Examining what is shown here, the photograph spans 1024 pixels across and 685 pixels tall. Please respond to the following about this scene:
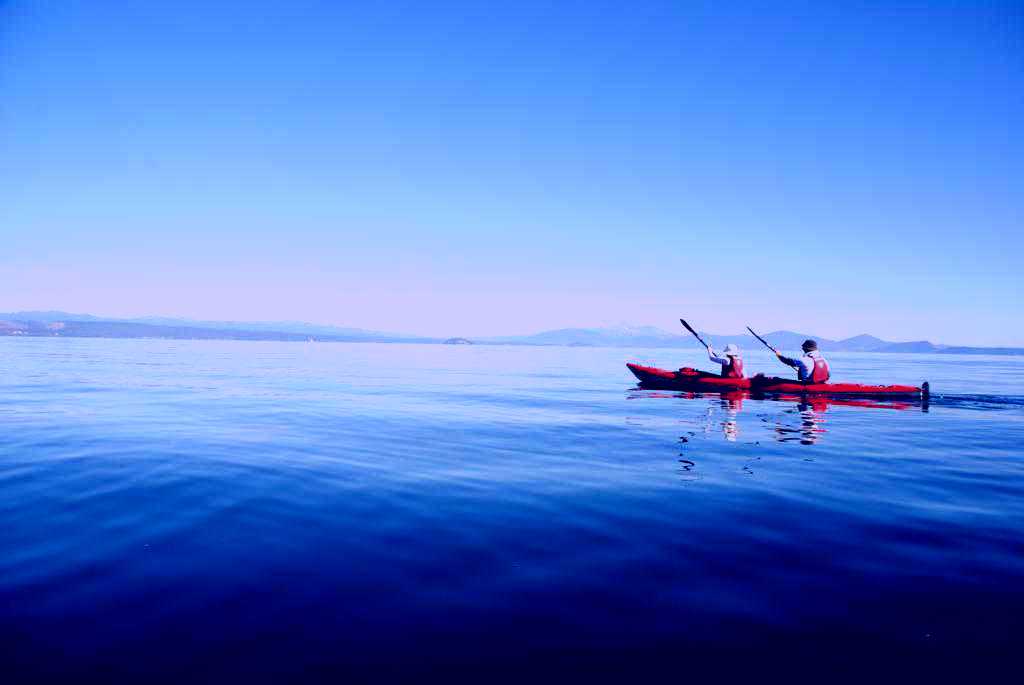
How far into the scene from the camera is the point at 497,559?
17.9 feet

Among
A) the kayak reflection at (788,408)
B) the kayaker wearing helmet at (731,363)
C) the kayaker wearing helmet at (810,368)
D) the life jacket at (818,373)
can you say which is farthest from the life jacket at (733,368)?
the life jacket at (818,373)

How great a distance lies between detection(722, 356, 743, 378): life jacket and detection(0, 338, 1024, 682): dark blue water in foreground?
1214 centimetres

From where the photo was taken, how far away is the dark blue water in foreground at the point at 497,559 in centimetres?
378

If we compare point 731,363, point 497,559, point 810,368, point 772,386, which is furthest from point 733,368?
point 497,559

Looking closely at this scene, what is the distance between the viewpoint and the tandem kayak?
73.9ft

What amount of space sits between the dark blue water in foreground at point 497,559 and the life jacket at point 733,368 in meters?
12.1

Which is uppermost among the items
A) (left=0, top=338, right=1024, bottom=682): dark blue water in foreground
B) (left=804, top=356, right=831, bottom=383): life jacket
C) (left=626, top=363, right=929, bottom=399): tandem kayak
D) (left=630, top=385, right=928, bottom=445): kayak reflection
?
(left=804, top=356, right=831, bottom=383): life jacket

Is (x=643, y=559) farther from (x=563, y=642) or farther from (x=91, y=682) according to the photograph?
(x=91, y=682)

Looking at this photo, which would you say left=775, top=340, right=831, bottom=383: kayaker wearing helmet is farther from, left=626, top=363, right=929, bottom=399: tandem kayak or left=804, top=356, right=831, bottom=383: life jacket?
left=626, top=363, right=929, bottom=399: tandem kayak

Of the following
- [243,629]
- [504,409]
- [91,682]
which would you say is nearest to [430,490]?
[243,629]

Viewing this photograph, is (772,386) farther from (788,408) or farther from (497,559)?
(497,559)

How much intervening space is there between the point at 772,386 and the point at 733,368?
1.95 m

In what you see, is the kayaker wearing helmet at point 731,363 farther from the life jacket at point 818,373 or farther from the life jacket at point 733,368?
the life jacket at point 818,373

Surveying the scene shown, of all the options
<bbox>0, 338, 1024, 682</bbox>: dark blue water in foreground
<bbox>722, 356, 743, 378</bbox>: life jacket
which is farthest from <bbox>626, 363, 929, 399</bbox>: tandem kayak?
<bbox>0, 338, 1024, 682</bbox>: dark blue water in foreground
